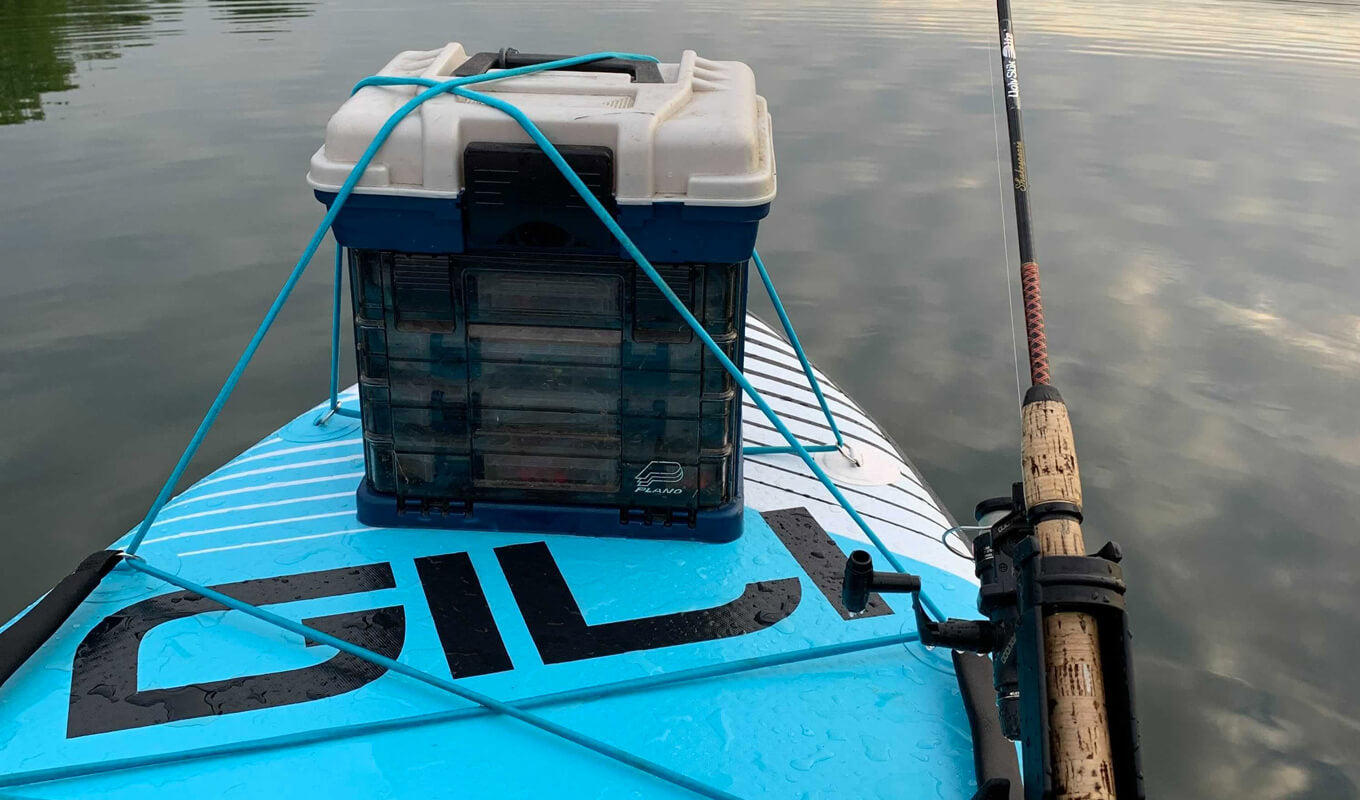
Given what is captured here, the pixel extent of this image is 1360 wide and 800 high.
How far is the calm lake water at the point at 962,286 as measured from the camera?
5.49m

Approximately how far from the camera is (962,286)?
8953mm

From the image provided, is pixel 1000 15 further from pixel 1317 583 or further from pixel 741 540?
pixel 1317 583

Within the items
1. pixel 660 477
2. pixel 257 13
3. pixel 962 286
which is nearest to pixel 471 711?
pixel 660 477

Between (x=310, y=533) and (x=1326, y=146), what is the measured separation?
42.4ft

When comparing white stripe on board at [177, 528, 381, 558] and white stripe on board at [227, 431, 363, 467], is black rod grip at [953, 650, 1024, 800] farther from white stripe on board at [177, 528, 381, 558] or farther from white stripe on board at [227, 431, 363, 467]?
white stripe on board at [227, 431, 363, 467]

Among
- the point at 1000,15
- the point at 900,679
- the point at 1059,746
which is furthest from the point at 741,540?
the point at 1000,15

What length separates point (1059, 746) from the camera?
1.96 m

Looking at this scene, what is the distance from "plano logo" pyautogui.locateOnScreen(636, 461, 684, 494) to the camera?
326 cm

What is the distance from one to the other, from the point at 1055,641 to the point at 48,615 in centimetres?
259

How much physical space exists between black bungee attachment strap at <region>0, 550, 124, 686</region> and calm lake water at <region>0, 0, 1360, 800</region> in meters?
2.73

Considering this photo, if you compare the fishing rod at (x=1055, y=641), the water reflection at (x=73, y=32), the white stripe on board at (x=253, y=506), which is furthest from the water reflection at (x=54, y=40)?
the fishing rod at (x=1055, y=641)

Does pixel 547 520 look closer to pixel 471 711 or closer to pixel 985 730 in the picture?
pixel 471 711

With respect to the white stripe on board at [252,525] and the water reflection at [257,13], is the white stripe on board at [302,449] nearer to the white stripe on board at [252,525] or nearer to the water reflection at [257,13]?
the white stripe on board at [252,525]

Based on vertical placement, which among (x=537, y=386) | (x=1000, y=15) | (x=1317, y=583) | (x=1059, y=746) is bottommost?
(x=1317, y=583)
